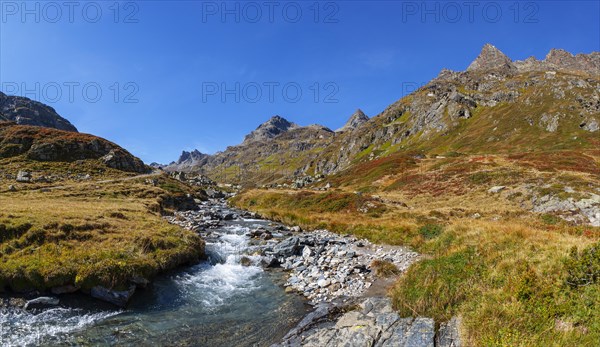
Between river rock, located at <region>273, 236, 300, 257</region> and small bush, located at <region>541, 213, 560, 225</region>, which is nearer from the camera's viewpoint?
river rock, located at <region>273, 236, 300, 257</region>

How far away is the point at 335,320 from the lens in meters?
14.9

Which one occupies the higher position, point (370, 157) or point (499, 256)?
point (370, 157)

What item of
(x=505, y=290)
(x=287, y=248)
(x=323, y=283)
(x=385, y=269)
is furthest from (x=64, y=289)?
(x=505, y=290)

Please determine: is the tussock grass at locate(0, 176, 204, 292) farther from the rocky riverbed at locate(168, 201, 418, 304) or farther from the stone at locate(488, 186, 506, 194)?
the stone at locate(488, 186, 506, 194)

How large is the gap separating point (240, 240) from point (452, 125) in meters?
159

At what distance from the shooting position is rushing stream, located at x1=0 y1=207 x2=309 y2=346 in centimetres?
1380

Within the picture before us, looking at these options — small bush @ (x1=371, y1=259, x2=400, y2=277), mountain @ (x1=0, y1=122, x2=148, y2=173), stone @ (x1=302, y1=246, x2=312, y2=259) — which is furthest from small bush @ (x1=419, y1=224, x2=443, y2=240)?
mountain @ (x1=0, y1=122, x2=148, y2=173)

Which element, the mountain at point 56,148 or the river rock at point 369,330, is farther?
the mountain at point 56,148

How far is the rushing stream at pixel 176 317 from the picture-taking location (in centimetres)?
1380

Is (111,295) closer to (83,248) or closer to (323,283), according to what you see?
(83,248)

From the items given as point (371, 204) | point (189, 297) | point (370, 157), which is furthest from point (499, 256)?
point (370, 157)

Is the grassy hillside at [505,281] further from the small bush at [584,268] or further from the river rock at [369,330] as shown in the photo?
the river rock at [369,330]

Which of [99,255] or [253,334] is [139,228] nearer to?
[99,255]

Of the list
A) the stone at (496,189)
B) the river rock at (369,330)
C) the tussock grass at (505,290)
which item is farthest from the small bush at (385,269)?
the stone at (496,189)
